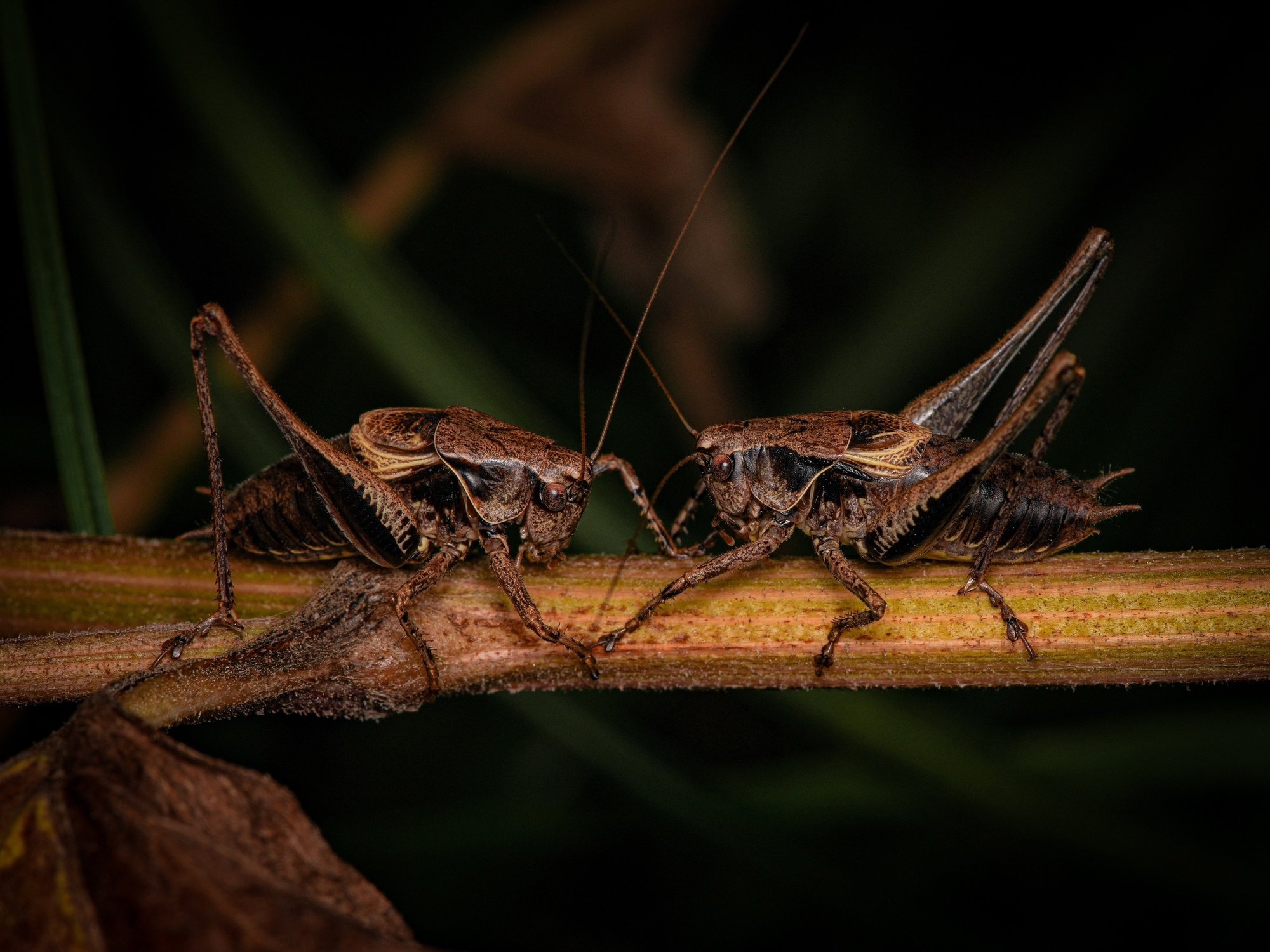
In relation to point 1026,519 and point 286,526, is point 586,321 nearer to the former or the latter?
point 286,526

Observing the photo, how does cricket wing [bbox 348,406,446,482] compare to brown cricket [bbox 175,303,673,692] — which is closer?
brown cricket [bbox 175,303,673,692]

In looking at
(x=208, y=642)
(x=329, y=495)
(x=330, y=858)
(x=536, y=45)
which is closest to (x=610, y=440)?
(x=536, y=45)

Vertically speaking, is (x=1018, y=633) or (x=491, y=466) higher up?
(x=491, y=466)

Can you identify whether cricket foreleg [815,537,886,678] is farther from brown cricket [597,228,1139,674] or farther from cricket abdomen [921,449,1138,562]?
cricket abdomen [921,449,1138,562]

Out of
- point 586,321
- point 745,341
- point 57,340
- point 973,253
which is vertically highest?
point 57,340

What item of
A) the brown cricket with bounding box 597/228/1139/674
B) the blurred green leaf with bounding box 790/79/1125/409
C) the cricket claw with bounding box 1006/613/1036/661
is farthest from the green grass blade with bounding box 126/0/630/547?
the blurred green leaf with bounding box 790/79/1125/409

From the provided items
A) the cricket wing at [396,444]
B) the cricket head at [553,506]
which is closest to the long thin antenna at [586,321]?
the cricket head at [553,506]

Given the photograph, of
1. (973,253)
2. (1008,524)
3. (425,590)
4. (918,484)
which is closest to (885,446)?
(918,484)
